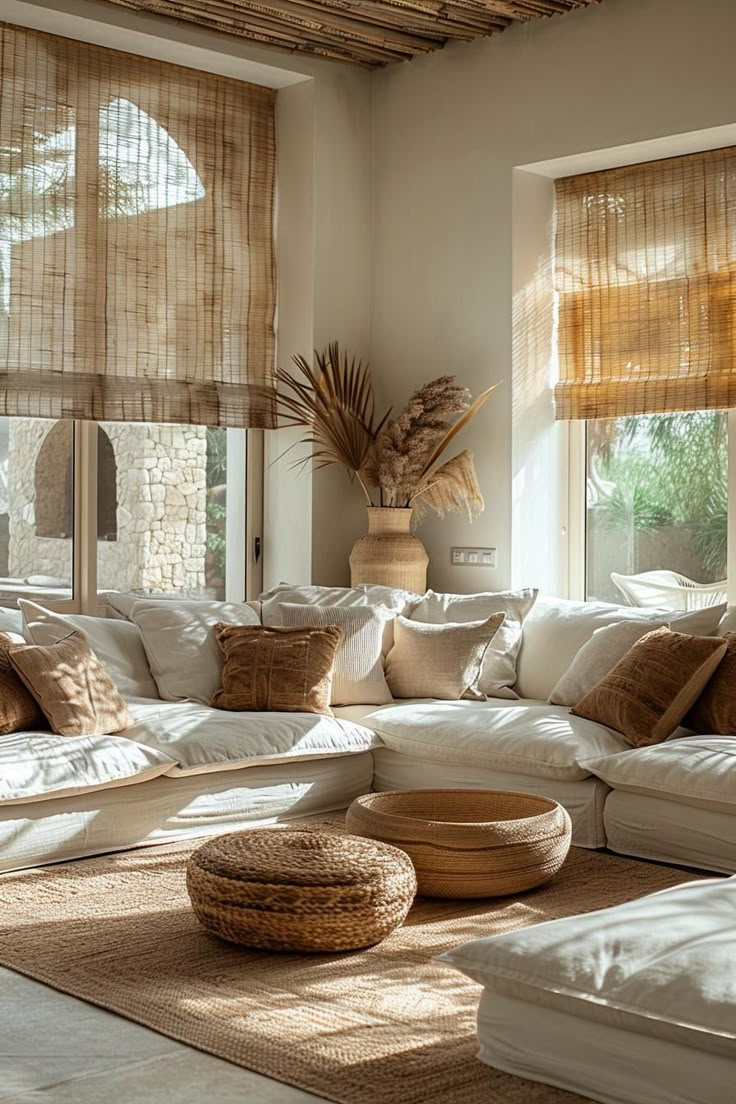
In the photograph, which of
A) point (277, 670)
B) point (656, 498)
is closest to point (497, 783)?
point (277, 670)

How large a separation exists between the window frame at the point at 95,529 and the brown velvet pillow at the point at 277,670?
83cm

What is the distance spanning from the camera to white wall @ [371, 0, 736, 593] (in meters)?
5.30

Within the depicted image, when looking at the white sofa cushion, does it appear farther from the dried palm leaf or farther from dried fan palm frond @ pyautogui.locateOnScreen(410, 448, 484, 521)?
the dried palm leaf

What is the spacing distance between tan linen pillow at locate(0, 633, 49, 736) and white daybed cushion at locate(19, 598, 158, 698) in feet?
0.81

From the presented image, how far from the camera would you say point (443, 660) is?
5242 millimetres

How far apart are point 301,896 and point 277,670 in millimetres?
1759

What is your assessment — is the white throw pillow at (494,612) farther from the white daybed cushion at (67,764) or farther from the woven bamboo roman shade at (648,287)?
the white daybed cushion at (67,764)

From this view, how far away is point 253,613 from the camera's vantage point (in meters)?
5.44

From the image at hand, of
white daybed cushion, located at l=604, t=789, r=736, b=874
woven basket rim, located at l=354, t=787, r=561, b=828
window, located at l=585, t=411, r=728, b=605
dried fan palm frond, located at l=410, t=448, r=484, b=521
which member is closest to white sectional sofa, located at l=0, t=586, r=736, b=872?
white daybed cushion, located at l=604, t=789, r=736, b=874

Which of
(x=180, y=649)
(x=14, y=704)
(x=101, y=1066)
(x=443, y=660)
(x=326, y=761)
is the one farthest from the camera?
(x=443, y=660)

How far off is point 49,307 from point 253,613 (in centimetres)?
152

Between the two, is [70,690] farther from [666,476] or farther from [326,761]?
[666,476]

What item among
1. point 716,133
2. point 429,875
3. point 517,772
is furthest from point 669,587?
point 429,875

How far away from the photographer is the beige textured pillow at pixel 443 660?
522 cm
